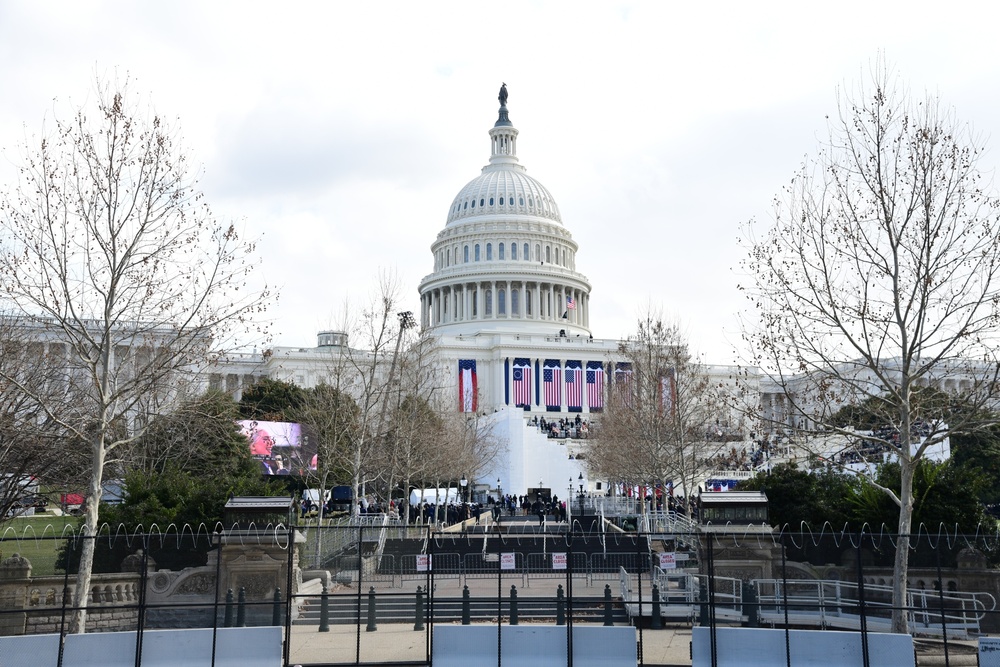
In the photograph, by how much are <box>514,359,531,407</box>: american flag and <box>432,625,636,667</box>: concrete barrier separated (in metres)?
103

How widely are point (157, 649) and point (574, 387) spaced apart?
11039 cm

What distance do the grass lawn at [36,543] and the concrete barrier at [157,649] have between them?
1.90 metres

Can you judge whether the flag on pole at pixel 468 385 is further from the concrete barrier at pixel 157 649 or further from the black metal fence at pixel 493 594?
the concrete barrier at pixel 157 649

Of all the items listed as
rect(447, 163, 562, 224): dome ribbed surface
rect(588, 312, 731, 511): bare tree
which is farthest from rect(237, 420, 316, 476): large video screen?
rect(447, 163, 562, 224): dome ribbed surface

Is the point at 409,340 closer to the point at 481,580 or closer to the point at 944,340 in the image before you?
the point at 481,580

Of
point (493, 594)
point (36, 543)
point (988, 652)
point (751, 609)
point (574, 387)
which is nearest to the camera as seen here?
point (988, 652)

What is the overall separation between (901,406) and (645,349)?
36.1 m

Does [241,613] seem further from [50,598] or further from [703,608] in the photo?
[703,608]

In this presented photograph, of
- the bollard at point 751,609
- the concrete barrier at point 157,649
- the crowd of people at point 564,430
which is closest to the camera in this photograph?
the concrete barrier at point 157,649

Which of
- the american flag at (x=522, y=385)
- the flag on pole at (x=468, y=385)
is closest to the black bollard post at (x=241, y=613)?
the flag on pole at (x=468, y=385)

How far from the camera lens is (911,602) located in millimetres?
23453

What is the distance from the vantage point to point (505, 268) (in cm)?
14812

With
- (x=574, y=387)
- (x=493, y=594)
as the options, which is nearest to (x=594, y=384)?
(x=574, y=387)

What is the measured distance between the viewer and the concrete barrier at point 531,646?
18.7 meters
